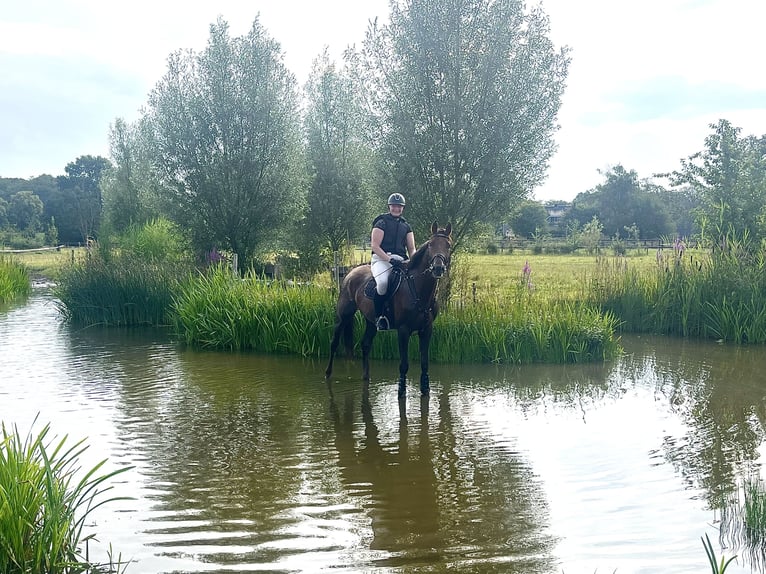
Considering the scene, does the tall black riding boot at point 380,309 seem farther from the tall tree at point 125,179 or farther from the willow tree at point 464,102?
the tall tree at point 125,179

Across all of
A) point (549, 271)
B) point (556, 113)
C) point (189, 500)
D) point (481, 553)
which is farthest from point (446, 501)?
point (549, 271)

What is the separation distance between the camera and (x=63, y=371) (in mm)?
9898

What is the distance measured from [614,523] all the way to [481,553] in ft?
3.50

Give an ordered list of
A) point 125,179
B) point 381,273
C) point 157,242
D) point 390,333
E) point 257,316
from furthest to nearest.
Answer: point 125,179 → point 157,242 → point 257,316 → point 390,333 → point 381,273

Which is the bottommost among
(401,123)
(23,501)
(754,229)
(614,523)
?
(614,523)

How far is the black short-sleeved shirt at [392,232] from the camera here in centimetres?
883

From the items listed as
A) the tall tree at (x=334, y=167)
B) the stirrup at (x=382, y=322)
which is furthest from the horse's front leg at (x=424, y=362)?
the tall tree at (x=334, y=167)

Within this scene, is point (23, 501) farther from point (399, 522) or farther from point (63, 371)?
point (63, 371)

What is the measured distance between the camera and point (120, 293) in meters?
15.5

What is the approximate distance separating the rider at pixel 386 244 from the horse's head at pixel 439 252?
66 cm

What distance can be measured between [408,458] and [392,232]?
3.70m

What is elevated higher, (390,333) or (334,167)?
(334,167)

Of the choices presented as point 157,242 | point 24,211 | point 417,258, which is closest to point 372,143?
point 417,258

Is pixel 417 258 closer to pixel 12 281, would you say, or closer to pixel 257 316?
pixel 257 316
